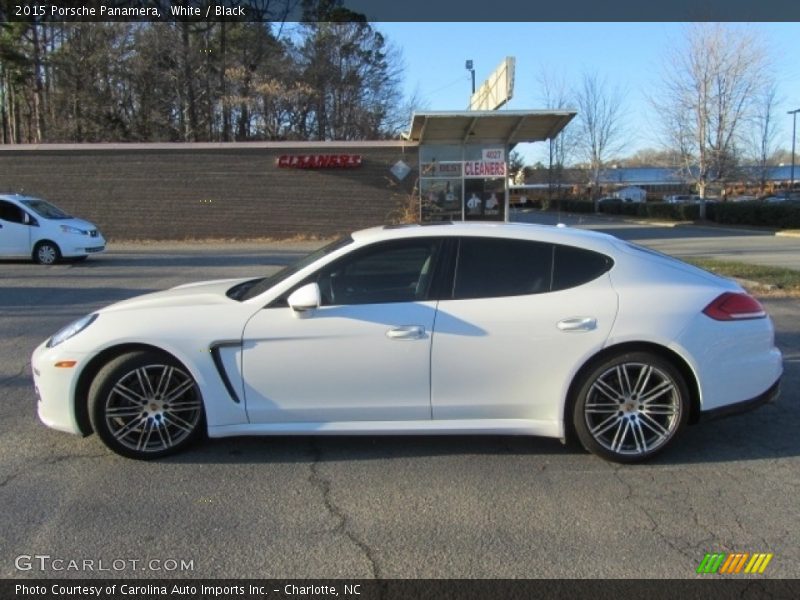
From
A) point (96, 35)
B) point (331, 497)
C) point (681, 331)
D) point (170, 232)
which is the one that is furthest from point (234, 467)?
point (96, 35)

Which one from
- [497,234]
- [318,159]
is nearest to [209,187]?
[318,159]

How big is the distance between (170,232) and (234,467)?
2290cm

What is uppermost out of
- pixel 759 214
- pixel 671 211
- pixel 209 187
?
pixel 209 187

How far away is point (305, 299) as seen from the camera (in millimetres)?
3963

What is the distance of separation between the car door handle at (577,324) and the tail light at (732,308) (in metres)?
0.73

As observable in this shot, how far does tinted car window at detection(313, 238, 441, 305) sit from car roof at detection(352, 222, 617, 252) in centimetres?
8

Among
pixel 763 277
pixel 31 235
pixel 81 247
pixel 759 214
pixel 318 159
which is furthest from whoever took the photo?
pixel 759 214

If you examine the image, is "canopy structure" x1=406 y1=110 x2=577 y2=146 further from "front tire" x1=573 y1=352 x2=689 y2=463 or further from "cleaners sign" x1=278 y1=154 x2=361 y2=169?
"front tire" x1=573 y1=352 x2=689 y2=463

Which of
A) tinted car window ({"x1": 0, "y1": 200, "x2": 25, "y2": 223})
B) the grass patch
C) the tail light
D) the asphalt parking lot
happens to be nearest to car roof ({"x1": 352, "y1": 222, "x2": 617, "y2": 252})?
the tail light

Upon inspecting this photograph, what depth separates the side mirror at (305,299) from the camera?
3959 millimetres

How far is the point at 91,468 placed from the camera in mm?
4078

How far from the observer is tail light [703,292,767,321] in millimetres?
4145

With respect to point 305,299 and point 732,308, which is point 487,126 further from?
point 305,299

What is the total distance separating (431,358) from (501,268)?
2.40 ft
